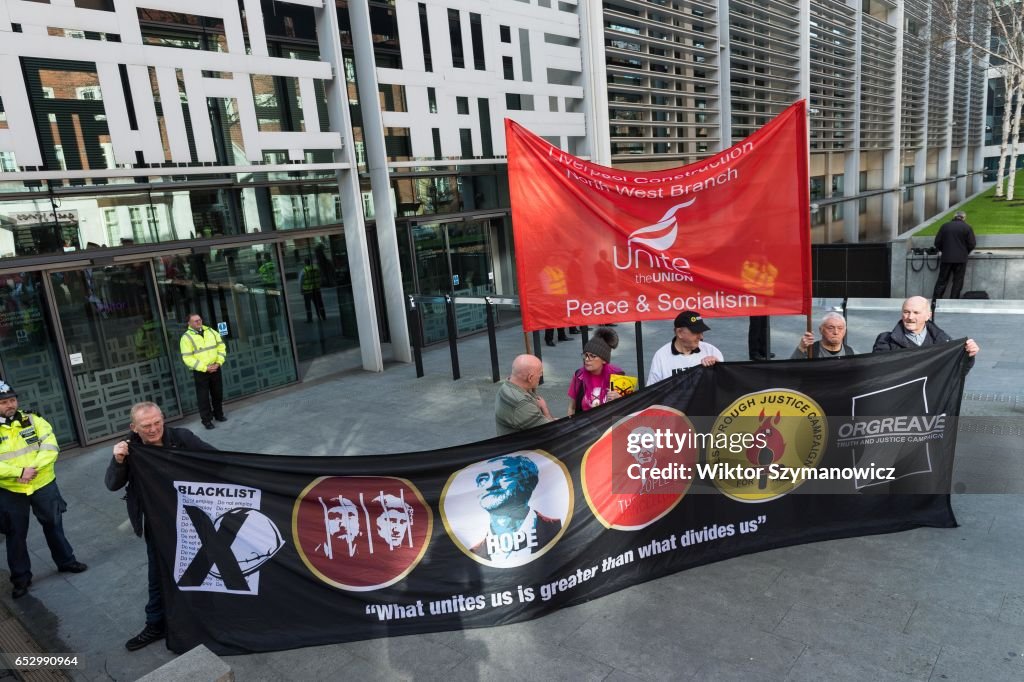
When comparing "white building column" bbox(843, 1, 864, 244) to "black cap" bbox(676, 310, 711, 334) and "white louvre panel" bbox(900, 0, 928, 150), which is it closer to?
"white louvre panel" bbox(900, 0, 928, 150)

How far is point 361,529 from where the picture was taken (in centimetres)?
451

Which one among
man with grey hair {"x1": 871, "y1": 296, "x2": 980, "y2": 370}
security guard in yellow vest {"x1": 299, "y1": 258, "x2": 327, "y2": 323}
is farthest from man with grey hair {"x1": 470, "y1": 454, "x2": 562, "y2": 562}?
security guard in yellow vest {"x1": 299, "y1": 258, "x2": 327, "y2": 323}

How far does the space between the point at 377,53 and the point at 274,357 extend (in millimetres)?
5681

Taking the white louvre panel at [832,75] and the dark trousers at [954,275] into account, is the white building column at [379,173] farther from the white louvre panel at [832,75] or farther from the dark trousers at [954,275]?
the white louvre panel at [832,75]

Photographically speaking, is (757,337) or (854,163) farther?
(854,163)

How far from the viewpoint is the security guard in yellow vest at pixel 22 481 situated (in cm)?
566

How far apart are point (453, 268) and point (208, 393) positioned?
243 inches

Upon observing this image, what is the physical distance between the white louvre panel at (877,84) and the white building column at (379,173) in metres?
22.1

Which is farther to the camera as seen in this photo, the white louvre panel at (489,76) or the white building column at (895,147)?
the white building column at (895,147)

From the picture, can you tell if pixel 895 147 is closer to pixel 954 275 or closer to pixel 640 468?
pixel 954 275

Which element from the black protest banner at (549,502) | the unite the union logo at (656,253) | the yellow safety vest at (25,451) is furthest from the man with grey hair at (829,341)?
the yellow safety vest at (25,451)

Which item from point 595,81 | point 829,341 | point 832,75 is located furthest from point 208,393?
point 832,75

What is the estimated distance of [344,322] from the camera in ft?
44.7

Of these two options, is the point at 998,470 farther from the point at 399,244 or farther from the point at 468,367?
the point at 399,244
